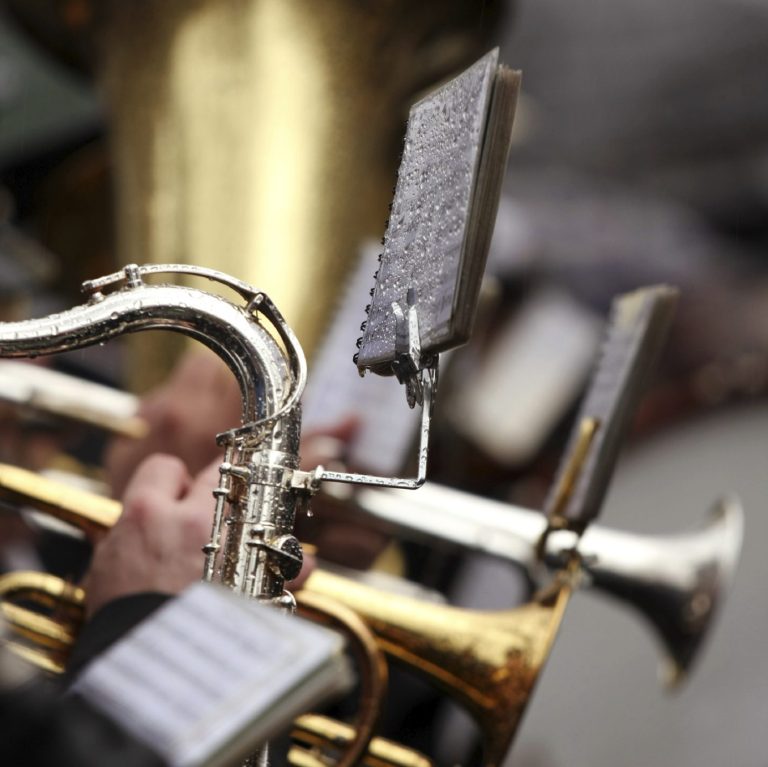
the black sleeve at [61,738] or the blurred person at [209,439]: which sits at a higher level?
the blurred person at [209,439]

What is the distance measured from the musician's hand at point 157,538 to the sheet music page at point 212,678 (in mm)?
221

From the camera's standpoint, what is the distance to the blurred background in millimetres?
1363

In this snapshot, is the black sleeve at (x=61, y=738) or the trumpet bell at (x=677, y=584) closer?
the black sleeve at (x=61, y=738)

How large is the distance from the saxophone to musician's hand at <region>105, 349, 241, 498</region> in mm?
158

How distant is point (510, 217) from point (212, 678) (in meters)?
2.60

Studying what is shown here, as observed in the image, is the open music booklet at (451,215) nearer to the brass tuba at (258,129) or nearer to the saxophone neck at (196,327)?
the saxophone neck at (196,327)

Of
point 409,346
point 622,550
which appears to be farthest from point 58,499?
point 622,550

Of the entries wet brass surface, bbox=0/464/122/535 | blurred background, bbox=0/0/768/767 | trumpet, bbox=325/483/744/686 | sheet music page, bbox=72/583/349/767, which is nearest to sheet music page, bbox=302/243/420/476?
blurred background, bbox=0/0/768/767

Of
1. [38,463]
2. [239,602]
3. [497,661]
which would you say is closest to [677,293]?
[497,661]

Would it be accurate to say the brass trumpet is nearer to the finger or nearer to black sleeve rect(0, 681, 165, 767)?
the finger

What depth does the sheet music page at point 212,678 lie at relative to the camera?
456 millimetres

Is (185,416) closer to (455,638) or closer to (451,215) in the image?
(455,638)

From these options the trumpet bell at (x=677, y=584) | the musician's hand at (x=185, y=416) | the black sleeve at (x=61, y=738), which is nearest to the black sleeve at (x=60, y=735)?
the black sleeve at (x=61, y=738)

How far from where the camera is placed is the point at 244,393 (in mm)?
717
